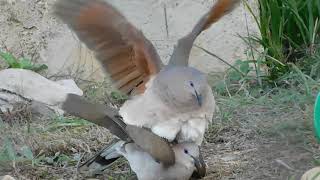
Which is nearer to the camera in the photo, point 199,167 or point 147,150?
point 147,150

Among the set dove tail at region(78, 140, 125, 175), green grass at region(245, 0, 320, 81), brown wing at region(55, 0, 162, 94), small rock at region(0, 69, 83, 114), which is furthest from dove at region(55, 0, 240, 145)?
green grass at region(245, 0, 320, 81)

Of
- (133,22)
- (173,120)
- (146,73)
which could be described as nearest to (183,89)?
(173,120)

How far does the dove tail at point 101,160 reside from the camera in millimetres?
3529

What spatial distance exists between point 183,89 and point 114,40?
457mm

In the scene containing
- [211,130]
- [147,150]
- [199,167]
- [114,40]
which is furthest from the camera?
[211,130]

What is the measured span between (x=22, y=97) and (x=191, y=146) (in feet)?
5.12

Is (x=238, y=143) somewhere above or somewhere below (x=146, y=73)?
below

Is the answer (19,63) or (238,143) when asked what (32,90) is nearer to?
(19,63)

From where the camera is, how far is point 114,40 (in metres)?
3.48

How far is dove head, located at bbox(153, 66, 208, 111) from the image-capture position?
3.16 metres

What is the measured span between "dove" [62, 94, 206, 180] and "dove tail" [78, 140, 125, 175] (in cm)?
15

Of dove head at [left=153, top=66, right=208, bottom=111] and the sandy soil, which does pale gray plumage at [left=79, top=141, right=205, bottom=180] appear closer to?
dove head at [left=153, top=66, right=208, bottom=111]

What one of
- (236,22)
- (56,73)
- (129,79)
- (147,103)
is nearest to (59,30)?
(56,73)

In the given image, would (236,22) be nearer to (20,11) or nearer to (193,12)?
(193,12)
